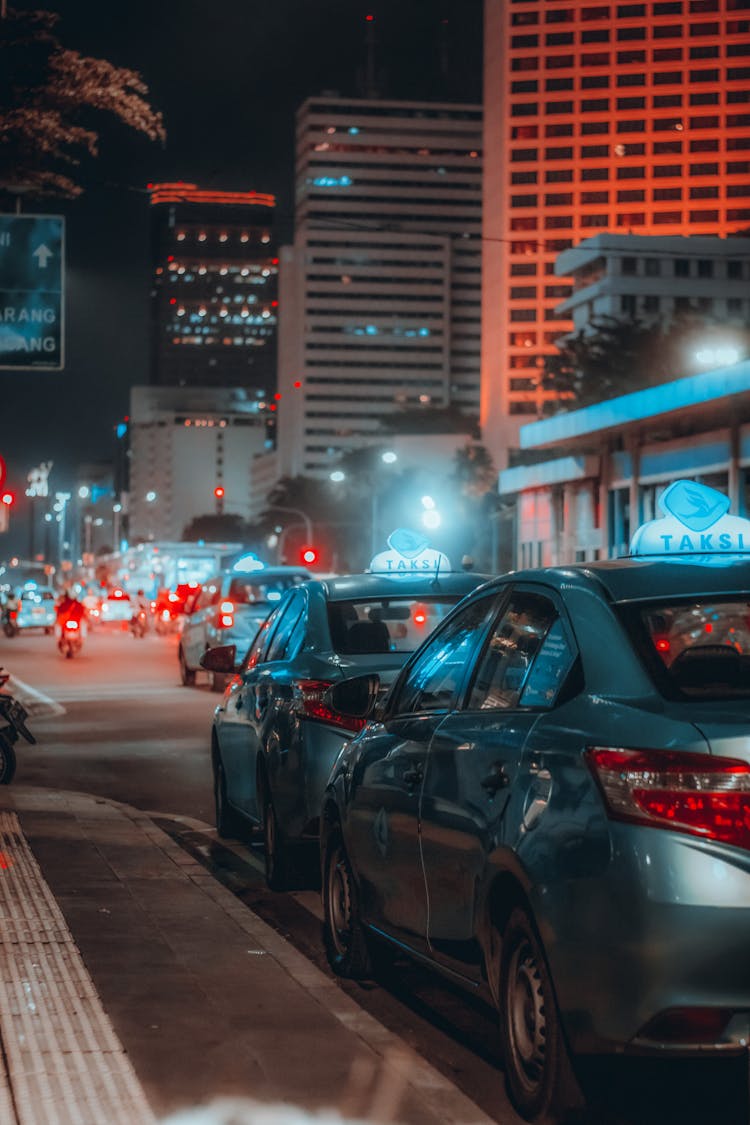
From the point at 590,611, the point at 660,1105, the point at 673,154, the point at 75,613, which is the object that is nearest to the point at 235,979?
the point at 660,1105

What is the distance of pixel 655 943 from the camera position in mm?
4578

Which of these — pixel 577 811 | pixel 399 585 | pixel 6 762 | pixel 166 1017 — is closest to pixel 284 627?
pixel 399 585

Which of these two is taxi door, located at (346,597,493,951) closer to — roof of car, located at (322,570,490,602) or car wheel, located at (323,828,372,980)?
car wheel, located at (323,828,372,980)

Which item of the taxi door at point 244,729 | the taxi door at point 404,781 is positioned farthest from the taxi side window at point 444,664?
the taxi door at point 244,729

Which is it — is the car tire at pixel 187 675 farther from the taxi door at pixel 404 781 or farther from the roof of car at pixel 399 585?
the taxi door at pixel 404 781

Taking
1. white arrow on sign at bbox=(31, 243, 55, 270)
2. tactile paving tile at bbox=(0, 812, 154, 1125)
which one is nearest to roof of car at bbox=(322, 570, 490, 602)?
tactile paving tile at bbox=(0, 812, 154, 1125)

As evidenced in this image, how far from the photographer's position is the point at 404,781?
6.41m

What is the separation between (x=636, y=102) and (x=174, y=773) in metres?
173

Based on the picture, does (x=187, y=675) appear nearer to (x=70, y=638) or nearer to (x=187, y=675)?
(x=187, y=675)

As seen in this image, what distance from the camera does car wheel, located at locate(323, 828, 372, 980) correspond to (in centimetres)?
715

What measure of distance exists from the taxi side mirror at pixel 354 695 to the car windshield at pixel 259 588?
62.1 feet

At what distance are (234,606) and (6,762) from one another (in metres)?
11.6

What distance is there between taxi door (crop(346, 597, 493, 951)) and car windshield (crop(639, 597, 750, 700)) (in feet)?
3.22

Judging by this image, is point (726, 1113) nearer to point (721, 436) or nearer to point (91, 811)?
point (91, 811)
